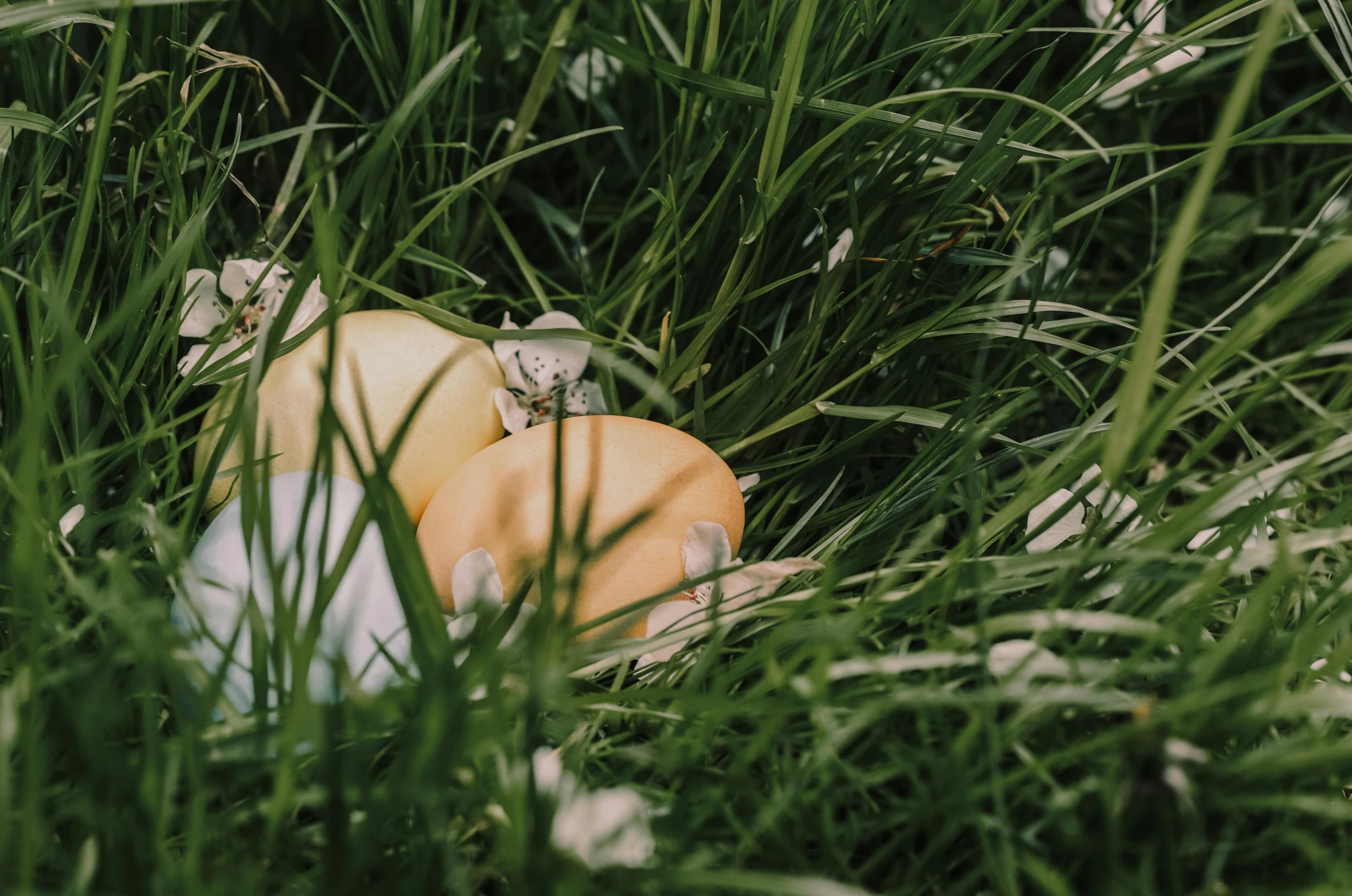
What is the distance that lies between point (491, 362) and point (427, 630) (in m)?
0.33

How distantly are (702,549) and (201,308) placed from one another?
1.52ft

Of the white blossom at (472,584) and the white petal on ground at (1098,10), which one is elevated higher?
the white petal on ground at (1098,10)

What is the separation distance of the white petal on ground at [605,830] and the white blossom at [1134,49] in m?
0.66

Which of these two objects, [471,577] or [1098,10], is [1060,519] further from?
[1098,10]

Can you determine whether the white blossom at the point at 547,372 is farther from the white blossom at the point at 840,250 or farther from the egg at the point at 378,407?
the white blossom at the point at 840,250

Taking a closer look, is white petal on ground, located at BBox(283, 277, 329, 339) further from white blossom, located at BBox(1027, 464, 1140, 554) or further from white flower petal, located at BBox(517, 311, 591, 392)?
white blossom, located at BBox(1027, 464, 1140, 554)

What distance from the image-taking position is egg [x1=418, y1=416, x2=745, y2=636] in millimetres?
610

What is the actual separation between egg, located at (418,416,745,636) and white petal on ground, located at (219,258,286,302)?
0.25 metres

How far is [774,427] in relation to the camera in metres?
0.71

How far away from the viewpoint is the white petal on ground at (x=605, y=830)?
16.6 inches

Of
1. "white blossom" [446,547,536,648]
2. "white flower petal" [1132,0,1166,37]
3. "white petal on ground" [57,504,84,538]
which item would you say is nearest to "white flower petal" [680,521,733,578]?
"white blossom" [446,547,536,648]

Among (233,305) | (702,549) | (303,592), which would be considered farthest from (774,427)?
(233,305)

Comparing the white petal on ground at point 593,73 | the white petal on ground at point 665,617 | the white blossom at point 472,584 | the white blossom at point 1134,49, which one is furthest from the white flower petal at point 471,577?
the white blossom at point 1134,49

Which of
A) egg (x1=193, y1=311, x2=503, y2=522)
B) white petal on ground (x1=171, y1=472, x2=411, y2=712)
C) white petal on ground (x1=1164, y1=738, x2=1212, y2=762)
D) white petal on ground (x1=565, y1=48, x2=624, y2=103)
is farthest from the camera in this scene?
white petal on ground (x1=565, y1=48, x2=624, y2=103)
